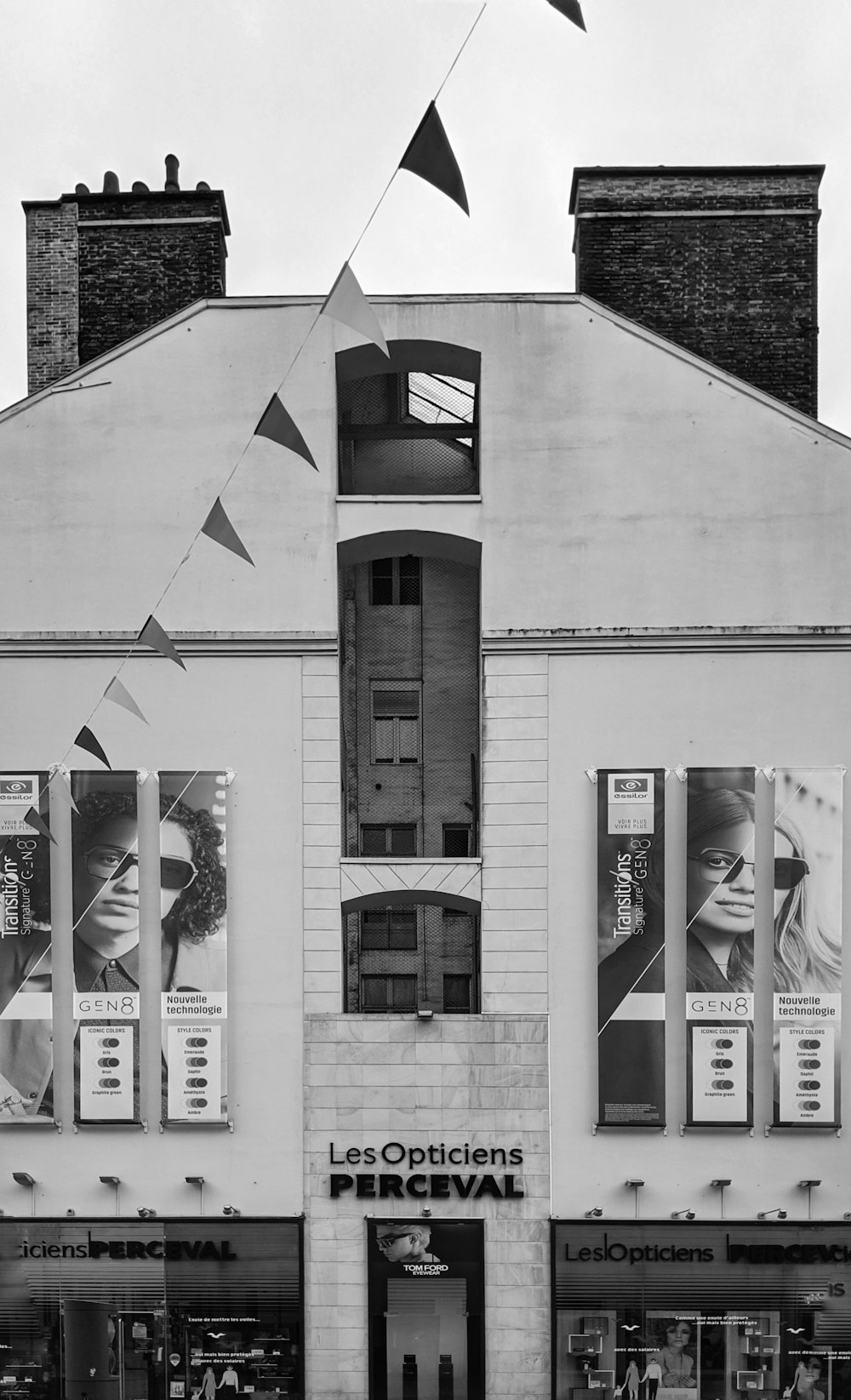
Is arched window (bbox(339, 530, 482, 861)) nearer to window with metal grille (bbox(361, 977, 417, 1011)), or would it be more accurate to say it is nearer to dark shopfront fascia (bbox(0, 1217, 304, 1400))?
window with metal grille (bbox(361, 977, 417, 1011))

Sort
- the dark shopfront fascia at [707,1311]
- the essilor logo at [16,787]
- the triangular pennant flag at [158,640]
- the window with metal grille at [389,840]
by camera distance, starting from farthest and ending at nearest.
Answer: the window with metal grille at [389,840] < the essilor logo at [16,787] < the dark shopfront fascia at [707,1311] < the triangular pennant flag at [158,640]

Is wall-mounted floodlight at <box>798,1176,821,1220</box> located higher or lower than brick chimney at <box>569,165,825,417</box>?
lower

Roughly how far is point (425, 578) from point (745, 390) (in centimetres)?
619

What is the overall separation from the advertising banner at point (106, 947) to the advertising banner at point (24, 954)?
469 millimetres

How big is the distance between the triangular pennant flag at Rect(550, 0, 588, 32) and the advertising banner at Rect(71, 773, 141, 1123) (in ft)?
44.9

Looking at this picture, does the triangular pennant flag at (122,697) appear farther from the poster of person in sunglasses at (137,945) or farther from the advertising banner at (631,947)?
the advertising banner at (631,947)

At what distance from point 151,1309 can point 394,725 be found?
32.8ft

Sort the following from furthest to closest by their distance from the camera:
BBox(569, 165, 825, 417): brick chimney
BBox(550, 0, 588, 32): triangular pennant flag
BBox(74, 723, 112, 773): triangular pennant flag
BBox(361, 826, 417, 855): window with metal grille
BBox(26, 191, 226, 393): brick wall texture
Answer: BBox(26, 191, 226, 393): brick wall texture, BBox(569, 165, 825, 417): brick chimney, BBox(361, 826, 417, 855): window with metal grille, BBox(74, 723, 112, 773): triangular pennant flag, BBox(550, 0, 588, 32): triangular pennant flag

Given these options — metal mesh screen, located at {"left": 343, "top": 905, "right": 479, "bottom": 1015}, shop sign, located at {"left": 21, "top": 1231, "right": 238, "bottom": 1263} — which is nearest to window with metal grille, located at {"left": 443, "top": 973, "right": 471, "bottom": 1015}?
metal mesh screen, located at {"left": 343, "top": 905, "right": 479, "bottom": 1015}

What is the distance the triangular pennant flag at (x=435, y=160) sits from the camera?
14.2 m

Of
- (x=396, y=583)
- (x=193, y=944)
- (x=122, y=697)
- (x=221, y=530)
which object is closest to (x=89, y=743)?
(x=122, y=697)

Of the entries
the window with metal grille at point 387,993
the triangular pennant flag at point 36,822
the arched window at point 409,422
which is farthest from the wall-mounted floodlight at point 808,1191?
the triangular pennant flag at point 36,822

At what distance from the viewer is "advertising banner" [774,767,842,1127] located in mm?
22547

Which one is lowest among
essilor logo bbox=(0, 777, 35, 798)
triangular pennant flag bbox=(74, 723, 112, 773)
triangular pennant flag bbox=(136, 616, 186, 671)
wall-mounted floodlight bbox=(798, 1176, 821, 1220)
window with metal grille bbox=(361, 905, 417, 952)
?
wall-mounted floodlight bbox=(798, 1176, 821, 1220)
